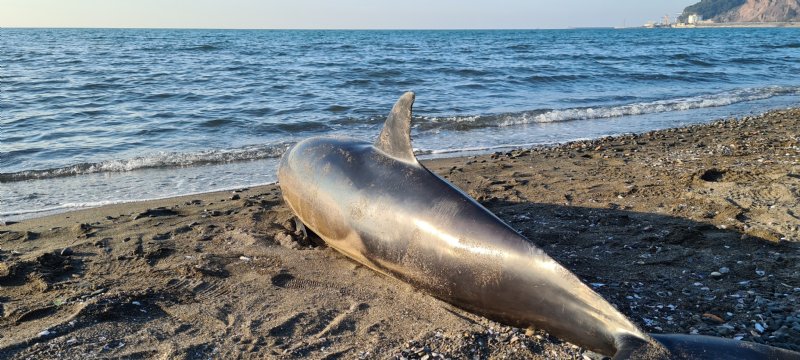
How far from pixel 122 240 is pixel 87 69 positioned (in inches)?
767

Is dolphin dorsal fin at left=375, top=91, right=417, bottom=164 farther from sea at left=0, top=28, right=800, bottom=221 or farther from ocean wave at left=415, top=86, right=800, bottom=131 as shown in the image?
ocean wave at left=415, top=86, right=800, bottom=131

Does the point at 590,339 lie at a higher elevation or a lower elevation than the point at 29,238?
higher

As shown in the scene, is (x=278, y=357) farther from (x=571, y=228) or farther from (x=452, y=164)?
(x=452, y=164)

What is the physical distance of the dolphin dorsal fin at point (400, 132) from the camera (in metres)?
4.27

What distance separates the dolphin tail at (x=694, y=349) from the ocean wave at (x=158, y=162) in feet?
26.0

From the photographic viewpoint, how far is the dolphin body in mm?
2910

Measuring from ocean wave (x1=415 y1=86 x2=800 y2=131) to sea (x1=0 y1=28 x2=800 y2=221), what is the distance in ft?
0.18

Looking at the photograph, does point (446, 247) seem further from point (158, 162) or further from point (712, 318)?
point (158, 162)

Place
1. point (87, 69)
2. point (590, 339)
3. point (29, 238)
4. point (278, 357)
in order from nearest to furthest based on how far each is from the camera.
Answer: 1. point (590, 339)
2. point (278, 357)
3. point (29, 238)
4. point (87, 69)

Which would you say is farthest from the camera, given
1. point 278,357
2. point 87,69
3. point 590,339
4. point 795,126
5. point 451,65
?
point 451,65

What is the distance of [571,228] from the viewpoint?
5.23 m

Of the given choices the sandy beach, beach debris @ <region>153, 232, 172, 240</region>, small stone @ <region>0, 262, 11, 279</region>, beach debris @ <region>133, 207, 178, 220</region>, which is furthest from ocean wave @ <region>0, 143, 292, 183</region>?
small stone @ <region>0, 262, 11, 279</region>

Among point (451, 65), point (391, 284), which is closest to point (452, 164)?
point (391, 284)

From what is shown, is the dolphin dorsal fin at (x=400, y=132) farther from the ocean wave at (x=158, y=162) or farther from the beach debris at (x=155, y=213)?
the ocean wave at (x=158, y=162)
